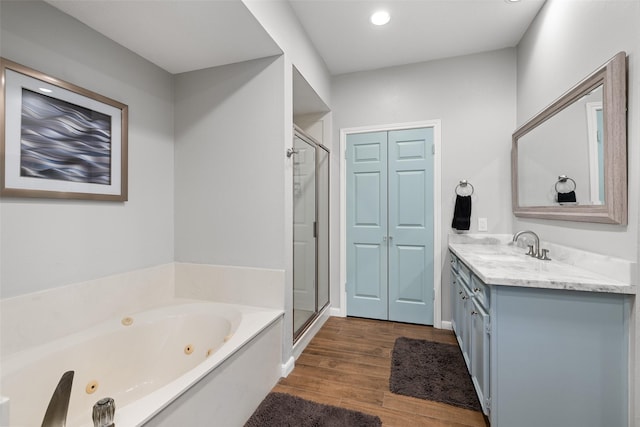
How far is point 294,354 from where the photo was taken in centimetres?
224

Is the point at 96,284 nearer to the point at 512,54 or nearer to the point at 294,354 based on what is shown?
the point at 294,354

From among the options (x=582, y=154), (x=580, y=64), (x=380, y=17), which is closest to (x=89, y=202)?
(x=380, y=17)

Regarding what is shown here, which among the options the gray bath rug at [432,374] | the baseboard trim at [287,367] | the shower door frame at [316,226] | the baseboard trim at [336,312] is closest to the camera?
the gray bath rug at [432,374]

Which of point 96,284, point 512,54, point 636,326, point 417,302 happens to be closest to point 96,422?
point 96,284

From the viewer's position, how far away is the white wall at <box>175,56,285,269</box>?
6.70 feet

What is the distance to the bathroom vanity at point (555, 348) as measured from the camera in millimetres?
1292

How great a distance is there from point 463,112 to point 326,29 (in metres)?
1.55

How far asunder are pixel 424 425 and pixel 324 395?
612 millimetres

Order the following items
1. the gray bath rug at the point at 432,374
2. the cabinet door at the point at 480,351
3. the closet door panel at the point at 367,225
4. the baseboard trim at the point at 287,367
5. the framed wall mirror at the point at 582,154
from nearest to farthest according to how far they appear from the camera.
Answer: the framed wall mirror at the point at 582,154 < the cabinet door at the point at 480,351 < the gray bath rug at the point at 432,374 < the baseboard trim at the point at 287,367 < the closet door panel at the point at 367,225

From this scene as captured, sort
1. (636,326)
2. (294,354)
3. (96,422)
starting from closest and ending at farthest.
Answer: (96,422) → (636,326) → (294,354)

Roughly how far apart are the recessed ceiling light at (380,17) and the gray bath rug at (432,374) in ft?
9.03

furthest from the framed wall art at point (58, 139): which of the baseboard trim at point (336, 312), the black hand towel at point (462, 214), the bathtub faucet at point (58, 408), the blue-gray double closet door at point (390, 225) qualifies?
the black hand towel at point (462, 214)

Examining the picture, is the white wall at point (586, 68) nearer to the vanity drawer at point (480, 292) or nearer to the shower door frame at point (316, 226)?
the vanity drawer at point (480, 292)

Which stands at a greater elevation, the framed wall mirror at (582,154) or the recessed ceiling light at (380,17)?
the recessed ceiling light at (380,17)
